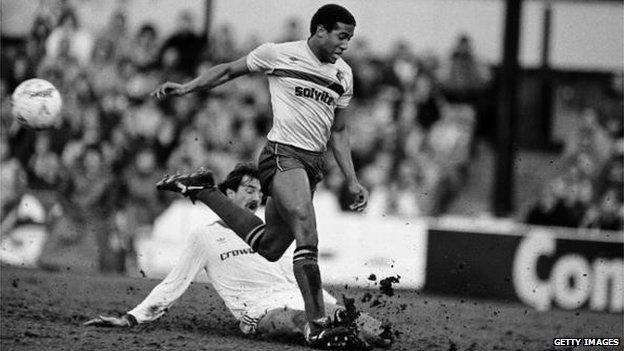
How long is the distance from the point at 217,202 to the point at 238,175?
23.5 inches

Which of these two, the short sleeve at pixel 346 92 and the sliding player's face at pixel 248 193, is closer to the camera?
the short sleeve at pixel 346 92

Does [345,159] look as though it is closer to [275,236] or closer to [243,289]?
[275,236]

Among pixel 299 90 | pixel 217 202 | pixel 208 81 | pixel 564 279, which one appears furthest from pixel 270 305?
pixel 564 279

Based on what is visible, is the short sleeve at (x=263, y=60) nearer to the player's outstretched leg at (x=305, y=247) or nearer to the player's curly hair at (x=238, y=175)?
the player's outstretched leg at (x=305, y=247)

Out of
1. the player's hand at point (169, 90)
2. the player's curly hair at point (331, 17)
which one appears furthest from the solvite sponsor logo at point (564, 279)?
the player's hand at point (169, 90)

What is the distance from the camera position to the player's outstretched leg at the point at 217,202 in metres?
8.83

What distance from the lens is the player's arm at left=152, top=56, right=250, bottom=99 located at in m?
8.69

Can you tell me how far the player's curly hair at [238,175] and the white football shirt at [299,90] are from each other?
0.84 meters

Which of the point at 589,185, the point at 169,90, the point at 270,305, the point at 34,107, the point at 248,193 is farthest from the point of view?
the point at 589,185

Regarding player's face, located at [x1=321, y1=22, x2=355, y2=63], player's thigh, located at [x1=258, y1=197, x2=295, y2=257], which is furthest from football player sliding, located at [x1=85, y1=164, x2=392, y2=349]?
player's face, located at [x1=321, y1=22, x2=355, y2=63]

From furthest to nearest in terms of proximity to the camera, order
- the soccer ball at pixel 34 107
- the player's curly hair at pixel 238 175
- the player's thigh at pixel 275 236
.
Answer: the soccer ball at pixel 34 107 → the player's curly hair at pixel 238 175 → the player's thigh at pixel 275 236

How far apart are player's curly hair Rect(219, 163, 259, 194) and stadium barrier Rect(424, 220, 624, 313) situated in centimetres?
589

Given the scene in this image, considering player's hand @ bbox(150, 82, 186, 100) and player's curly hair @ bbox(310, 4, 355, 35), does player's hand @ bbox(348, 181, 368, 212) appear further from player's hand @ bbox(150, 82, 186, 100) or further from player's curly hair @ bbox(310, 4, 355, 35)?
player's hand @ bbox(150, 82, 186, 100)

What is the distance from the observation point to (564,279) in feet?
49.1
